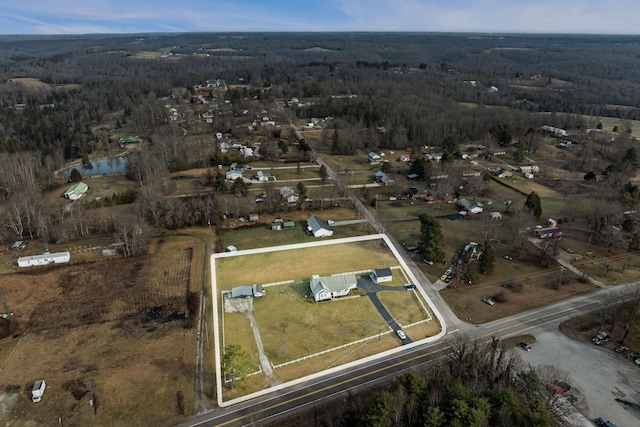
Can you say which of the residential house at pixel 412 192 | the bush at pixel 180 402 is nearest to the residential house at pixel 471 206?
the residential house at pixel 412 192

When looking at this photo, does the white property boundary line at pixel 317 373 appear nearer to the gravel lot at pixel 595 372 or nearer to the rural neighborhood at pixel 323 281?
the rural neighborhood at pixel 323 281

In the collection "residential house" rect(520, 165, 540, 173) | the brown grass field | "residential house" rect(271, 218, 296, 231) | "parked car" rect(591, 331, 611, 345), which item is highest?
"residential house" rect(520, 165, 540, 173)

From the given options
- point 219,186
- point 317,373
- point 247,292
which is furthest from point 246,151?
point 317,373

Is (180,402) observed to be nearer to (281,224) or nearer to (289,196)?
(281,224)

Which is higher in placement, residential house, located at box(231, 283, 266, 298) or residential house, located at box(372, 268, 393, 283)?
residential house, located at box(372, 268, 393, 283)

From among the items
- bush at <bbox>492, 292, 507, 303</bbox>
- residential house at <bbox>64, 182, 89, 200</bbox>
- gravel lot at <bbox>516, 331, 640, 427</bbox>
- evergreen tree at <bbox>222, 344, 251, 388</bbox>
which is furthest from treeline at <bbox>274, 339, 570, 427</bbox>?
residential house at <bbox>64, 182, 89, 200</bbox>

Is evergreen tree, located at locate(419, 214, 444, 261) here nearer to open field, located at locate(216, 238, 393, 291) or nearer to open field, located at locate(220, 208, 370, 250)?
open field, located at locate(216, 238, 393, 291)

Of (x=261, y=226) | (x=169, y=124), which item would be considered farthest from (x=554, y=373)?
(x=169, y=124)
